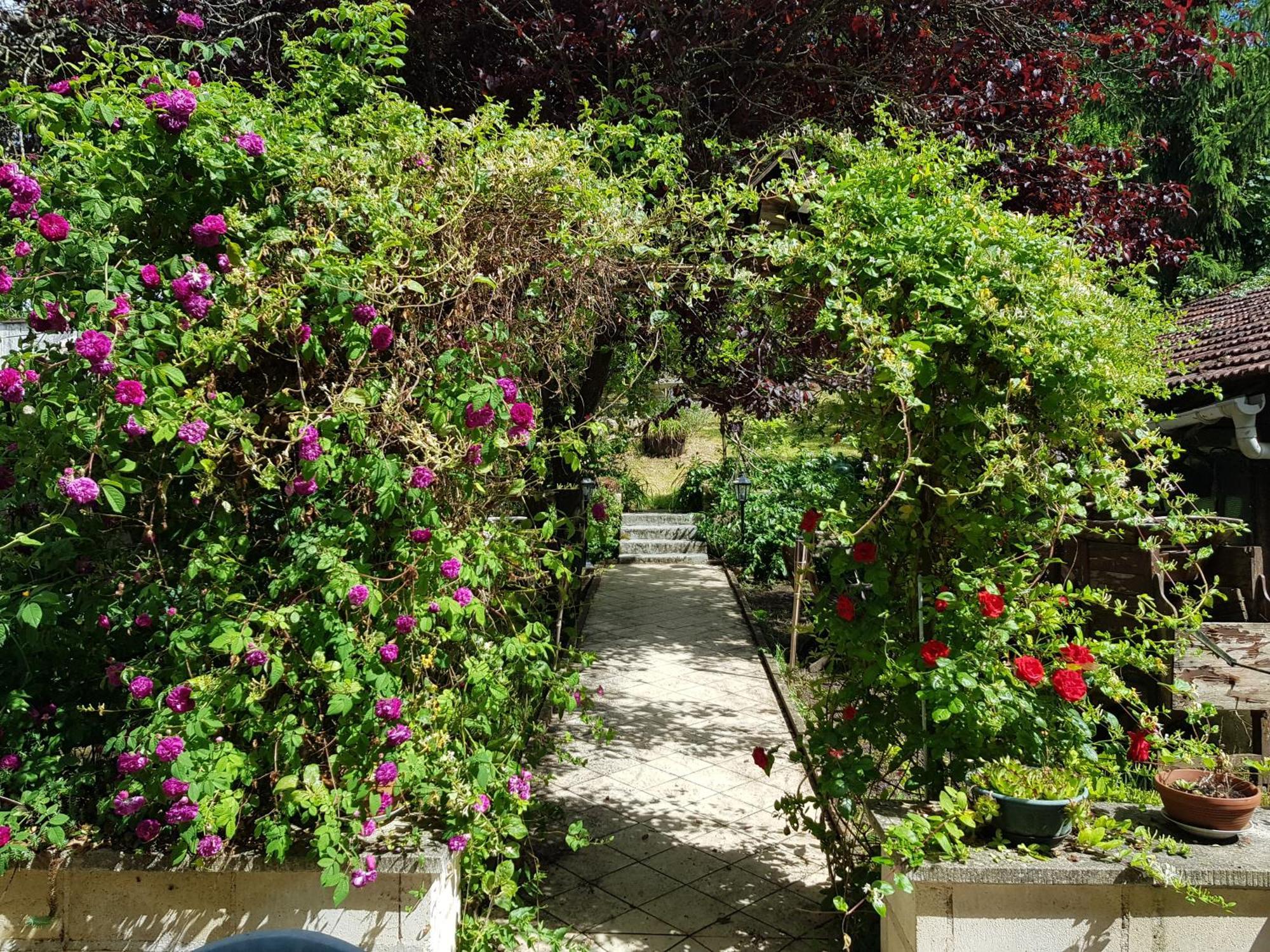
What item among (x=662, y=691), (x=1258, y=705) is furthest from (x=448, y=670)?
(x=662, y=691)

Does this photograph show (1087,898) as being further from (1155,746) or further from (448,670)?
(448,670)

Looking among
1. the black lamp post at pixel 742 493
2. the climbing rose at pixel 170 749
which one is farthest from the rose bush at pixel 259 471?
the black lamp post at pixel 742 493

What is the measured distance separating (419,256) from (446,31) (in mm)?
3685

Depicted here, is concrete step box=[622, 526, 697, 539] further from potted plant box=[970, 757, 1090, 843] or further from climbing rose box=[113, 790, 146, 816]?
climbing rose box=[113, 790, 146, 816]

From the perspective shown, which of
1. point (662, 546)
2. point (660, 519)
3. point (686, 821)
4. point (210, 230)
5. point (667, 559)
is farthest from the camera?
point (660, 519)

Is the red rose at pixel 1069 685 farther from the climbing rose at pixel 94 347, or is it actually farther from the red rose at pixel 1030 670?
the climbing rose at pixel 94 347

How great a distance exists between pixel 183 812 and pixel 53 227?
5.43 feet

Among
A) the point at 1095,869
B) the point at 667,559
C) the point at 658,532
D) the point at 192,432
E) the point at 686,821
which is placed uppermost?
the point at 192,432

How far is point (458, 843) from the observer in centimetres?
266

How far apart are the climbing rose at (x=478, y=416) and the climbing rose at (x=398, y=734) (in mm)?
929

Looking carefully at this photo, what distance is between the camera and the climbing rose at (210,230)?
2604mm

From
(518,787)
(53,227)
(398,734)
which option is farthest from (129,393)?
(518,787)

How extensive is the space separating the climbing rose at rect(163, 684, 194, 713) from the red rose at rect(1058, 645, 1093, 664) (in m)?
2.62

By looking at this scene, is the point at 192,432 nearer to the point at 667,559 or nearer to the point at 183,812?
the point at 183,812
